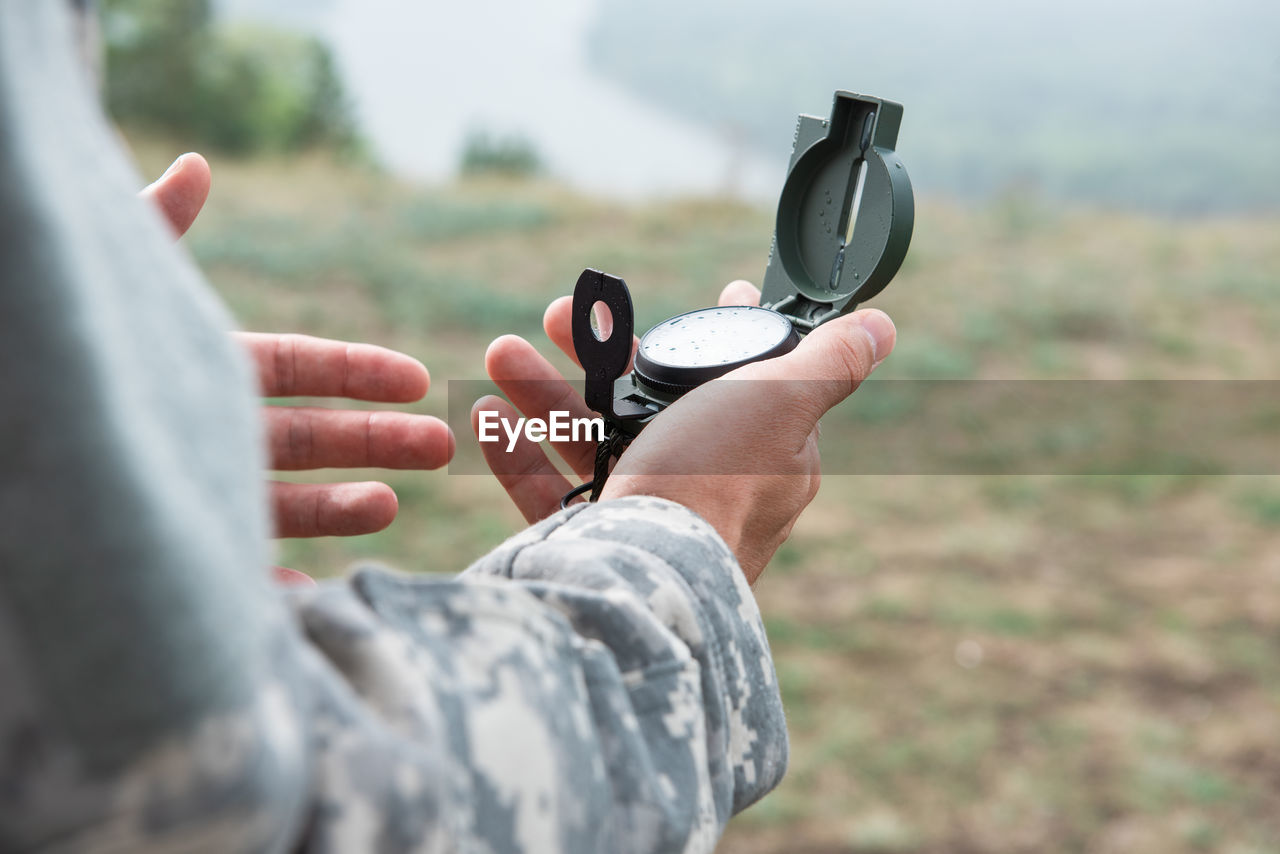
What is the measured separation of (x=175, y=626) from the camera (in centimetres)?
37

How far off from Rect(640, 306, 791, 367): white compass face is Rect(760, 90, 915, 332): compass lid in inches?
2.4

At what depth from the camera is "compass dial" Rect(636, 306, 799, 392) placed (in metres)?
1.09

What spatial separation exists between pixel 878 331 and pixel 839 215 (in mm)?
225

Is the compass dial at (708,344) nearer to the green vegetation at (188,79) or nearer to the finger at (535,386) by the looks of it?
the finger at (535,386)

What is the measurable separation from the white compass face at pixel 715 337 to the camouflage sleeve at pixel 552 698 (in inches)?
15.3

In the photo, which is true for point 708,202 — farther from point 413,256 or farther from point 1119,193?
point 1119,193

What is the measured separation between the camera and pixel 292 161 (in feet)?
32.6

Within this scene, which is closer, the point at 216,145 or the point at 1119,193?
the point at 1119,193

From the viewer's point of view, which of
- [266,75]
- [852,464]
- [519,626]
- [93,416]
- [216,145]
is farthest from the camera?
[266,75]

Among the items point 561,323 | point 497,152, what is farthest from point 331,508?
point 497,152

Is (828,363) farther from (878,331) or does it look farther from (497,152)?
(497,152)

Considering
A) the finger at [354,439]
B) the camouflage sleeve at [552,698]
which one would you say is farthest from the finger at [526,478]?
the camouflage sleeve at [552,698]

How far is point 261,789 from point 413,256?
656 centimetres

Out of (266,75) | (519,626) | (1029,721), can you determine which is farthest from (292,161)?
(519,626)
